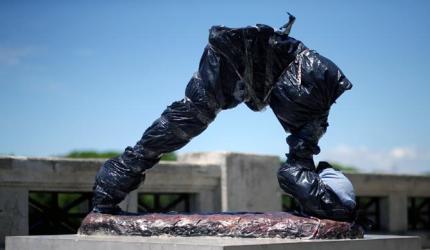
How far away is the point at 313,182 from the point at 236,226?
625 millimetres

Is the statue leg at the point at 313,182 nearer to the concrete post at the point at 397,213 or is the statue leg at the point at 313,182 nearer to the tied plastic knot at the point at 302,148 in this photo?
the tied plastic knot at the point at 302,148

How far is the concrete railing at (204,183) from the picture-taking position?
923 centimetres

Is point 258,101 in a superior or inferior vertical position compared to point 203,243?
superior

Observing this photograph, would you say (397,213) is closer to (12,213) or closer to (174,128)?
(12,213)

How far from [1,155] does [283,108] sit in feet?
13.4

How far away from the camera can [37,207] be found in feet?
32.5

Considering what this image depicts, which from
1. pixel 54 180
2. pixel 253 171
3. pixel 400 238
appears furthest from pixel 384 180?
pixel 400 238

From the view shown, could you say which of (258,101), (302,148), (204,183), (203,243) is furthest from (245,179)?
(203,243)

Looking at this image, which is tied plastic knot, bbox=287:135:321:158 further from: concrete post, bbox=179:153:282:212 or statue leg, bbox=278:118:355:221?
concrete post, bbox=179:153:282:212

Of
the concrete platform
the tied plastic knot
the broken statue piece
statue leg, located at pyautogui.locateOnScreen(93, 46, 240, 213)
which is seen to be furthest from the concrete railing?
the tied plastic knot

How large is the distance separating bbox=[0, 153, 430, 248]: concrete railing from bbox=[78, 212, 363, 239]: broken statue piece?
2.94 m

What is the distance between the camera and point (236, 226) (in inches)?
233

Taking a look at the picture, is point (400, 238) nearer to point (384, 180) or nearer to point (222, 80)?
point (222, 80)

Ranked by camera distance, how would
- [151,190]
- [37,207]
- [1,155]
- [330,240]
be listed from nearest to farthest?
[330,240] < [1,155] < [37,207] < [151,190]
